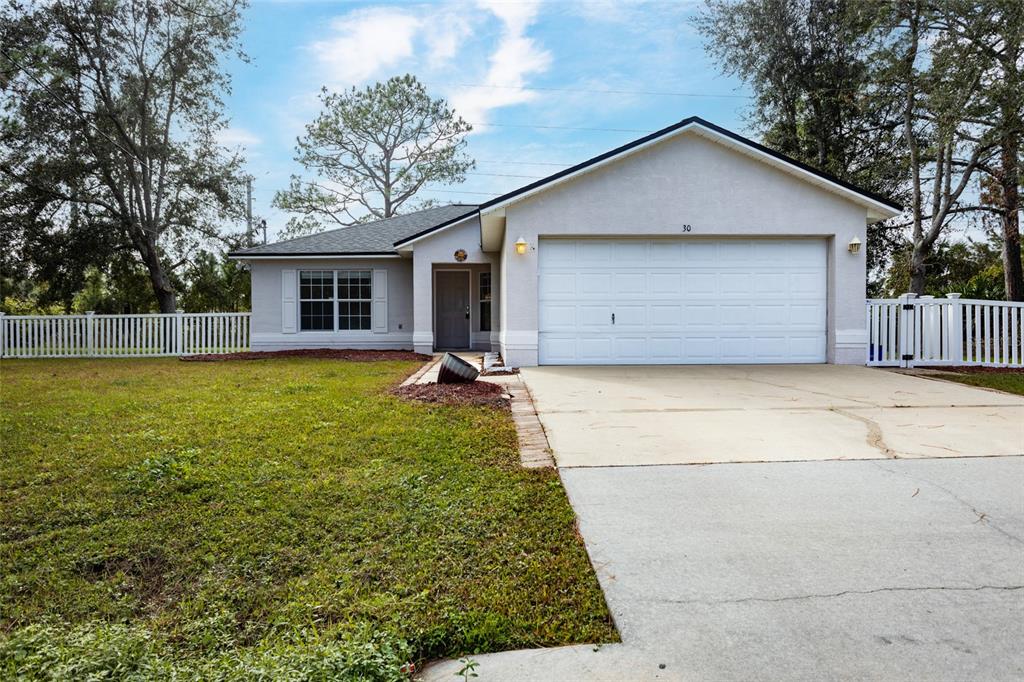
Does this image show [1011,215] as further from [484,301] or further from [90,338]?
[90,338]

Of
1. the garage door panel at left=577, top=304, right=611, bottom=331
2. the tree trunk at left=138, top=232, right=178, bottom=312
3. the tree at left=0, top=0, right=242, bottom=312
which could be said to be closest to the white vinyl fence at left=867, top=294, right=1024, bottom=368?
the garage door panel at left=577, top=304, right=611, bottom=331

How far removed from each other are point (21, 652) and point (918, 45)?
21222 millimetres

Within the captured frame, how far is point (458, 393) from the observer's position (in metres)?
7.01

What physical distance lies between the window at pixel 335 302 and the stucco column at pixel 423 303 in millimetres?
2049

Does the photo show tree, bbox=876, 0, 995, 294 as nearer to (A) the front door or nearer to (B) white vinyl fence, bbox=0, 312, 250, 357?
(A) the front door

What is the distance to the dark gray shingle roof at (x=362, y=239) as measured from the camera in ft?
51.0

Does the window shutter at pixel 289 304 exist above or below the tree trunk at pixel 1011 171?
below

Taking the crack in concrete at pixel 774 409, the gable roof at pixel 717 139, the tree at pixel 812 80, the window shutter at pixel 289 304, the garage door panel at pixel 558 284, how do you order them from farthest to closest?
1. the tree at pixel 812 80
2. the window shutter at pixel 289 304
3. the garage door panel at pixel 558 284
4. the gable roof at pixel 717 139
5. the crack in concrete at pixel 774 409

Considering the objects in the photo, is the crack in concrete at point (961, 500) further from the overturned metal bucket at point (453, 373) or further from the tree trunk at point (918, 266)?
the tree trunk at point (918, 266)

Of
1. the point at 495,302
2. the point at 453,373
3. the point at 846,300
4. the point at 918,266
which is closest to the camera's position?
the point at 453,373

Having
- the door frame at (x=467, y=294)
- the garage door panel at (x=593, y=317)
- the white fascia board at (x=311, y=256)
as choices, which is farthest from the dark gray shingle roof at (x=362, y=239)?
the garage door panel at (x=593, y=317)

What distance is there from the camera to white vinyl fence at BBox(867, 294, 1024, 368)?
10.6m

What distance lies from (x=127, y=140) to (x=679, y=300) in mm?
20460

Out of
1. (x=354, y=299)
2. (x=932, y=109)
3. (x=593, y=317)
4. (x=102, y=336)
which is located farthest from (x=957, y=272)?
(x=102, y=336)
